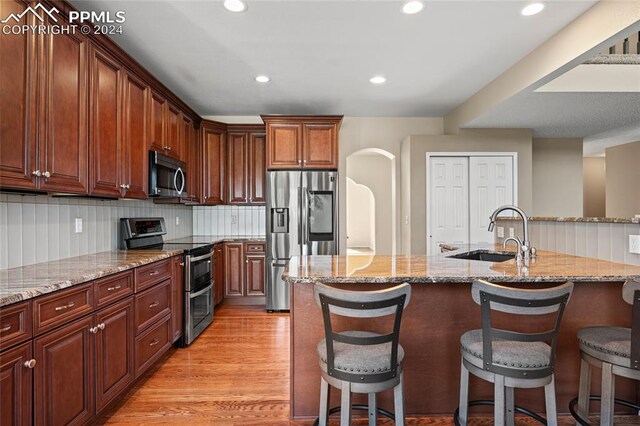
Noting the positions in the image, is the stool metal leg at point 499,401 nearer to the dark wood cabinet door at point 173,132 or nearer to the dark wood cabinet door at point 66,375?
the dark wood cabinet door at point 66,375

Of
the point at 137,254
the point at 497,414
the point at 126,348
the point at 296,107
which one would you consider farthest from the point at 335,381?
the point at 296,107

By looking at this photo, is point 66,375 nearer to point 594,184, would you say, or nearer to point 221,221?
point 221,221

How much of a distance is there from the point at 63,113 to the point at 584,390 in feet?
11.0

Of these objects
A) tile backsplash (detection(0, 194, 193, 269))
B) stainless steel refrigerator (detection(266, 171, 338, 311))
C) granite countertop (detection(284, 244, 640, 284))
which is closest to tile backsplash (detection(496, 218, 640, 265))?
granite countertop (detection(284, 244, 640, 284))

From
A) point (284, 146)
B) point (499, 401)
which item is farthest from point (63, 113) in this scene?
point (499, 401)

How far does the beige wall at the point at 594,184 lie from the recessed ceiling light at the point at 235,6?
945 centimetres

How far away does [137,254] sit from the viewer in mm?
2871

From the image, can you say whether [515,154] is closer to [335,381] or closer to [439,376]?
[439,376]

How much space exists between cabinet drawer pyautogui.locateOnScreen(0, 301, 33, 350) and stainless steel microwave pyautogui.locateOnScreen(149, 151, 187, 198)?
181 cm

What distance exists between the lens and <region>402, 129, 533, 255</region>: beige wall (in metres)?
4.78

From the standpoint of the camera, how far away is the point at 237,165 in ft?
16.0

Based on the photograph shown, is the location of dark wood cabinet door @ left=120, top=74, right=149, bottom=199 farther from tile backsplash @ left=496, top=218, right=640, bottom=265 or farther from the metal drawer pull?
tile backsplash @ left=496, top=218, right=640, bottom=265

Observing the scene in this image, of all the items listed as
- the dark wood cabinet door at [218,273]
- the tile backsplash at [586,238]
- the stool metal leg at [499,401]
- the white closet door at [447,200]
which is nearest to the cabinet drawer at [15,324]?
the stool metal leg at [499,401]

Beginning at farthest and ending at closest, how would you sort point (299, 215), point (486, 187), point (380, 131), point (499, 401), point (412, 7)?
point (380, 131), point (486, 187), point (299, 215), point (412, 7), point (499, 401)
